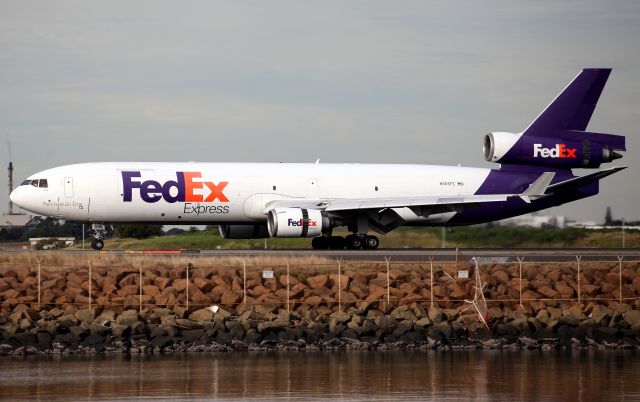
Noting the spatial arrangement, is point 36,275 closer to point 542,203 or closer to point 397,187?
point 397,187

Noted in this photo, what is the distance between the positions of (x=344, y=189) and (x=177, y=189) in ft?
26.5

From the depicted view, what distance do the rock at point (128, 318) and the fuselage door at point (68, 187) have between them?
17205 mm

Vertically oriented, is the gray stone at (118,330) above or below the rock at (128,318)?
below

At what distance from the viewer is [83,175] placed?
49.5m

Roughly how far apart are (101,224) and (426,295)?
2012cm

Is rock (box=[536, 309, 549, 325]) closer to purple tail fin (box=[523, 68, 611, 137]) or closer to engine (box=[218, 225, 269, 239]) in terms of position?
engine (box=[218, 225, 269, 239])

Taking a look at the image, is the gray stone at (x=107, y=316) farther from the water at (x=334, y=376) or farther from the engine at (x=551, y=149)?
the engine at (x=551, y=149)

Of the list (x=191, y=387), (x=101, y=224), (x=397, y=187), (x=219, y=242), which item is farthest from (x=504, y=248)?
(x=191, y=387)

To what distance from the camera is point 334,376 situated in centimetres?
2633

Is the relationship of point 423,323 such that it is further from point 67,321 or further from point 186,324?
point 67,321

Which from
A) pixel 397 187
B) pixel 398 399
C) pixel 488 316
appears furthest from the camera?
pixel 397 187

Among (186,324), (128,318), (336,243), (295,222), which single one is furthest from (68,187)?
(186,324)

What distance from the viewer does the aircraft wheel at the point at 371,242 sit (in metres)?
51.8

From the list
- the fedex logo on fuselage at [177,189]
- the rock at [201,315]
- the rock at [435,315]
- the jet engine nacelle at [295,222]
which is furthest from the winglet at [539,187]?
the rock at [201,315]
